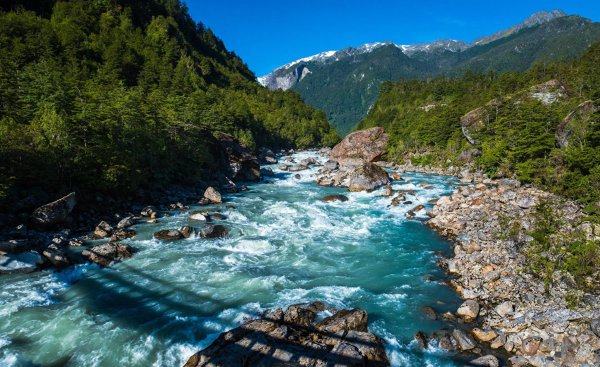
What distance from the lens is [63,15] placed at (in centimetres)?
7475

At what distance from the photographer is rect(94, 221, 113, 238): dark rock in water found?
64.2ft

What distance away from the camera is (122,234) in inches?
778

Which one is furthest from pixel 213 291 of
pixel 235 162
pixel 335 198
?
pixel 235 162

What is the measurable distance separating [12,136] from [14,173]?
2.51 metres

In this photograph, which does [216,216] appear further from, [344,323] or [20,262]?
[344,323]

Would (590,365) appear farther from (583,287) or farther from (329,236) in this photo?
(329,236)

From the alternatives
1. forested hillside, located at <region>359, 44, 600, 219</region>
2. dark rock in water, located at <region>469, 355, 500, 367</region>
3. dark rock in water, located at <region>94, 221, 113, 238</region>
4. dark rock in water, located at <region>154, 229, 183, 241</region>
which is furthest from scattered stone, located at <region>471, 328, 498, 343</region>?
dark rock in water, located at <region>94, 221, 113, 238</region>

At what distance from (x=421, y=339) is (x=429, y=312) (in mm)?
1787

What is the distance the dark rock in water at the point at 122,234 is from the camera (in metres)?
19.4

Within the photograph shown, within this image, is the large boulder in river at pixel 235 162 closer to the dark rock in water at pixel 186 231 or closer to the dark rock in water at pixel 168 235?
the dark rock in water at pixel 186 231

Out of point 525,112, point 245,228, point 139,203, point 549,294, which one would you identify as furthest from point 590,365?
point 525,112

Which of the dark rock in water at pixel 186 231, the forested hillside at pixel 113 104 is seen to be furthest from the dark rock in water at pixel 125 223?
the dark rock in water at pixel 186 231

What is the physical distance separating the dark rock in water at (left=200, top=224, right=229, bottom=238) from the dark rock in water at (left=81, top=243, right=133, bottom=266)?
4310 mm

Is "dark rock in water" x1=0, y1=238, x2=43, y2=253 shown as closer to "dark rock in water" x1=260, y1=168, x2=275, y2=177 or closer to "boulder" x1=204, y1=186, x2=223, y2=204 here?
"boulder" x1=204, y1=186, x2=223, y2=204
